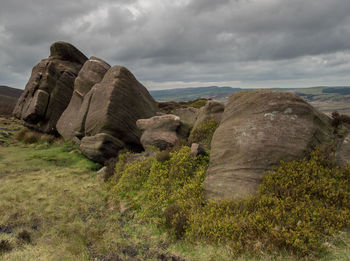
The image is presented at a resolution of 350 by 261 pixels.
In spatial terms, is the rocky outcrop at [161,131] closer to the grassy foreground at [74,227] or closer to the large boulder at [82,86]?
the grassy foreground at [74,227]

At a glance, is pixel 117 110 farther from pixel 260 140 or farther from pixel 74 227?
pixel 260 140

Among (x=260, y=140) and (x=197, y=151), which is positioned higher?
(x=260, y=140)

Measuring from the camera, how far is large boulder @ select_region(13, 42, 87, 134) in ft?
98.4

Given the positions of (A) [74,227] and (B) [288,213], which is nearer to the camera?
(B) [288,213]

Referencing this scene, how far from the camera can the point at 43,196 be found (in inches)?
545

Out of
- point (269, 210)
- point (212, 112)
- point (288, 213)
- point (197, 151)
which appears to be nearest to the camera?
point (288, 213)

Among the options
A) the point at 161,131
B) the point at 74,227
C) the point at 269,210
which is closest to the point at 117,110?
the point at 161,131

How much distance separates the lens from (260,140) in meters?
10.2

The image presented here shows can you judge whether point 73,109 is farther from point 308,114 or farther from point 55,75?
point 308,114

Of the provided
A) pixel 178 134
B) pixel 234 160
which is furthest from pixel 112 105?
pixel 234 160

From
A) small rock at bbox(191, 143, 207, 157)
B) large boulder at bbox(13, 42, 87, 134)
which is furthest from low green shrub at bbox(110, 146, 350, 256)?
large boulder at bbox(13, 42, 87, 134)

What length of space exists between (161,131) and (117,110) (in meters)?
5.05

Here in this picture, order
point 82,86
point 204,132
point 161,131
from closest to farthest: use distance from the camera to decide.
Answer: point 204,132 < point 161,131 < point 82,86

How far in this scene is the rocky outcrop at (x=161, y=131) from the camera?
16.6 m
